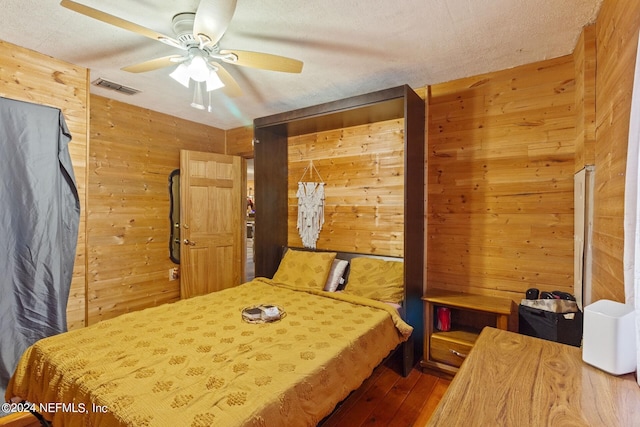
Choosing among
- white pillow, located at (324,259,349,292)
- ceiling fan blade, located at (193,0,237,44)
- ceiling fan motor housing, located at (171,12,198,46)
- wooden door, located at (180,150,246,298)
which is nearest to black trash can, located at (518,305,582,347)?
white pillow, located at (324,259,349,292)

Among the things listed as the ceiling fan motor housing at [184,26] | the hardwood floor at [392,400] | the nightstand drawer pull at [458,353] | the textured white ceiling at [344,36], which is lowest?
the hardwood floor at [392,400]

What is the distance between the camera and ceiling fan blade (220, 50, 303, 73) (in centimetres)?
178

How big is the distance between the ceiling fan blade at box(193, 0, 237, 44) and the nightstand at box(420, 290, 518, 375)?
7.75 feet

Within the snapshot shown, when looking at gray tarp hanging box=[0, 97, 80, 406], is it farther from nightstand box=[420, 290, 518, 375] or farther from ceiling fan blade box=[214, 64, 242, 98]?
nightstand box=[420, 290, 518, 375]

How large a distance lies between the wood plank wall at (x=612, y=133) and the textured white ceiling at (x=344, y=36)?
35cm

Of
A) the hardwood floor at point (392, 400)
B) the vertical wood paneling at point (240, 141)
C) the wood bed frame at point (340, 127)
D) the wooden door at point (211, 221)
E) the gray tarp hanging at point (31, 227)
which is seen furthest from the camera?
the vertical wood paneling at point (240, 141)

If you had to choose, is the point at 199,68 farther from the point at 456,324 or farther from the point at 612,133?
the point at 456,324

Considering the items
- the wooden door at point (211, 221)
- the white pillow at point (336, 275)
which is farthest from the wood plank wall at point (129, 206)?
the white pillow at point (336, 275)

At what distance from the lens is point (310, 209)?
3545 mm

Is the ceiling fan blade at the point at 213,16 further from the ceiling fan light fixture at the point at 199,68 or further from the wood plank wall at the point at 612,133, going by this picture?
the wood plank wall at the point at 612,133

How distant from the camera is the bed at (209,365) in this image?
1214 millimetres

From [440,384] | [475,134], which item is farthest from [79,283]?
[475,134]

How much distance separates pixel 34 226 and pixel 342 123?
274 cm

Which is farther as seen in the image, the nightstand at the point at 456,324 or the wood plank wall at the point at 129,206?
the wood plank wall at the point at 129,206
